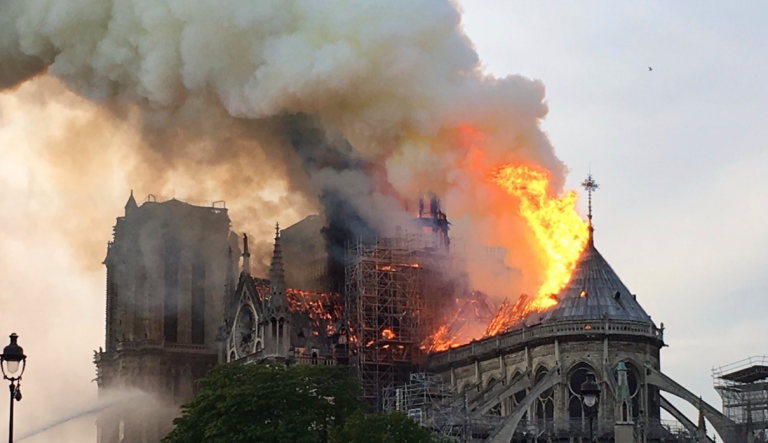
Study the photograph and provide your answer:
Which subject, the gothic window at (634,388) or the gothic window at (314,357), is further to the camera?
the gothic window at (314,357)

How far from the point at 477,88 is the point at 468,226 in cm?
828

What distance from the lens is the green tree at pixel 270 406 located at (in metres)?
83.2

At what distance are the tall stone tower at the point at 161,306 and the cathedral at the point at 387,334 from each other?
11 cm

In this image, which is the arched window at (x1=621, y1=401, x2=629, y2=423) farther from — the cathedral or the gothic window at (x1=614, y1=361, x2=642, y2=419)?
the gothic window at (x1=614, y1=361, x2=642, y2=419)

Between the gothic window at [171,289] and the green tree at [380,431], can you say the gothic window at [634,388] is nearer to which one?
the green tree at [380,431]

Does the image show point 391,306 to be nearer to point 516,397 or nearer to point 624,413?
point 516,397

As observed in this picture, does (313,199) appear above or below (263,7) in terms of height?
below

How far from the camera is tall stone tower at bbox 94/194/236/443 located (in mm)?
132125

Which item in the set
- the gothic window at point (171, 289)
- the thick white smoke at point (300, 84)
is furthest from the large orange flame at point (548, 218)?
the gothic window at point (171, 289)

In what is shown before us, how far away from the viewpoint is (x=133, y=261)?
137 meters

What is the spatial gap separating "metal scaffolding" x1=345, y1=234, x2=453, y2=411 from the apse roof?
13029mm

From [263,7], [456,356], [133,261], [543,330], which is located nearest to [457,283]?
[456,356]

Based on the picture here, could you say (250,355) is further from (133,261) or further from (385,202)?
(133,261)

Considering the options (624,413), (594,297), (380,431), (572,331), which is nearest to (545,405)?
(572,331)
